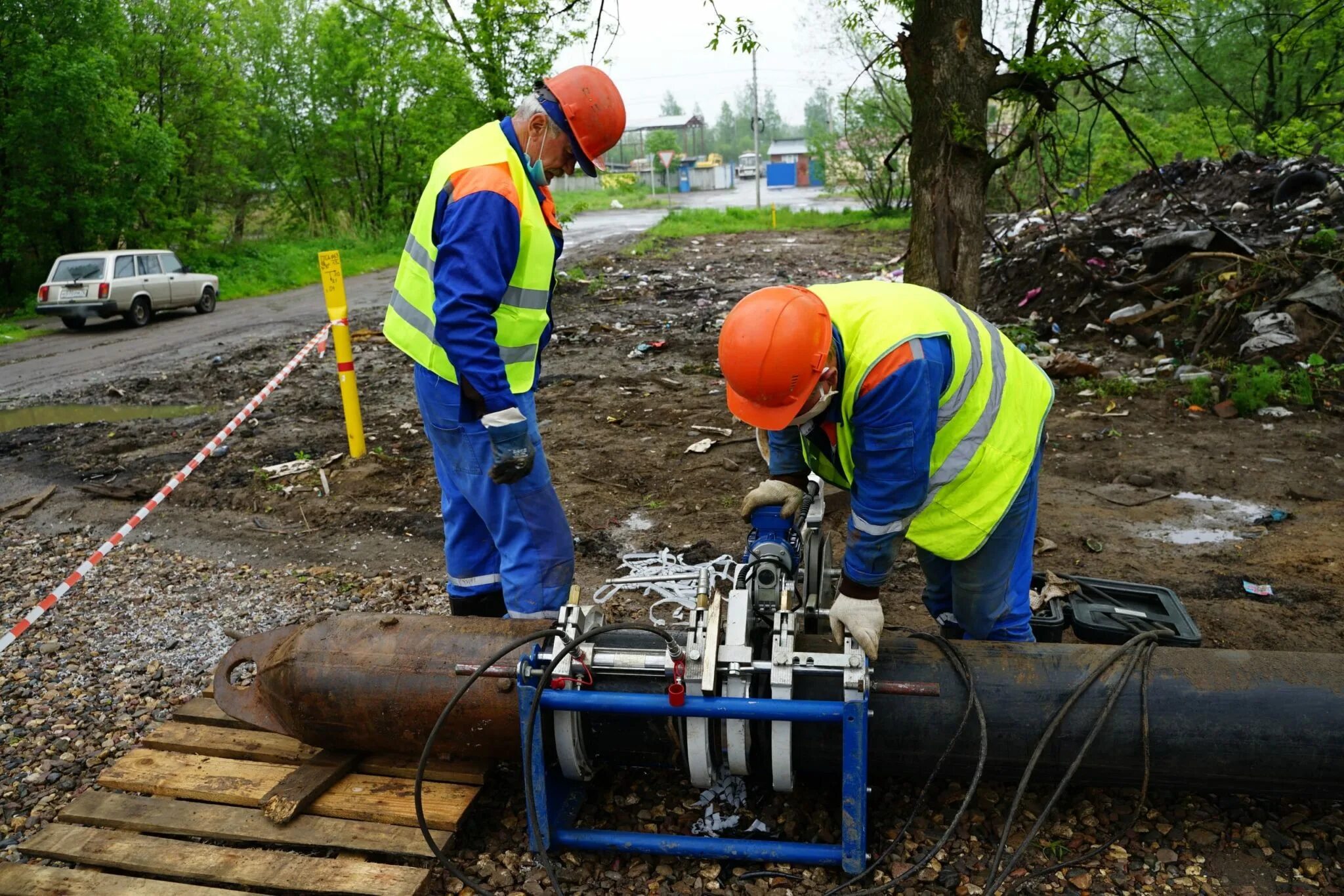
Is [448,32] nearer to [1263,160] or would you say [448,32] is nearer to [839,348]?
[1263,160]

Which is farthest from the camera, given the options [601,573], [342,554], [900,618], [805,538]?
[342,554]

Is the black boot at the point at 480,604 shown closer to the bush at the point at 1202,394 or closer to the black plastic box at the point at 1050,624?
the black plastic box at the point at 1050,624

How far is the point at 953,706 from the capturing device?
249cm

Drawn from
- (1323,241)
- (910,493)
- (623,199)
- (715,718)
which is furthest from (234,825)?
(623,199)

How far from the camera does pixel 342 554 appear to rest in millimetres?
4809

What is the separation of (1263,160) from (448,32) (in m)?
10.9

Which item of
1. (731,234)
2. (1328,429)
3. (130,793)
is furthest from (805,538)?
(731,234)

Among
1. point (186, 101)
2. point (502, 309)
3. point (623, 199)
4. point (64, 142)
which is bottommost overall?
point (502, 309)

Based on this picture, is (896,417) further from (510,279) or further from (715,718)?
(510,279)

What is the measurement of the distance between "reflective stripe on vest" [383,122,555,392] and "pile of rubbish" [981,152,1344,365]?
5.11 meters

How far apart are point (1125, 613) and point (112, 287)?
1428cm

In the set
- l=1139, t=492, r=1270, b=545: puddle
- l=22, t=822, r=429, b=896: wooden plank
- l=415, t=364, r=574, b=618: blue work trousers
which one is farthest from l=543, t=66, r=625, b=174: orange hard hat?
l=1139, t=492, r=1270, b=545: puddle

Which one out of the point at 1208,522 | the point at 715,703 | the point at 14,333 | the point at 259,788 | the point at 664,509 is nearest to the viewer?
the point at 715,703

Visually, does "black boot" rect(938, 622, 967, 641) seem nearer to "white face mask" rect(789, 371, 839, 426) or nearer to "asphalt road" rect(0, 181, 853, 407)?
"white face mask" rect(789, 371, 839, 426)
